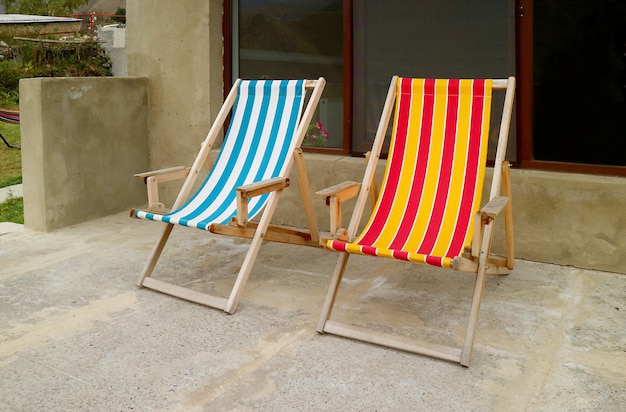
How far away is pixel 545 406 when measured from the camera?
98.6 inches

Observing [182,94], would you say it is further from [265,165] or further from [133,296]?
[133,296]

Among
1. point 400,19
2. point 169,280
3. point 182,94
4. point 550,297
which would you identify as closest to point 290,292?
point 169,280

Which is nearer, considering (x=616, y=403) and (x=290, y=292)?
(x=616, y=403)

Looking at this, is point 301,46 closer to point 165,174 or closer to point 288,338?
point 165,174

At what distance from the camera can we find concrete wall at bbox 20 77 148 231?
4945 mm

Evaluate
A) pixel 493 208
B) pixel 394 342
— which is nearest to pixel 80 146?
pixel 394 342

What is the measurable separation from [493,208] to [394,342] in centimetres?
73

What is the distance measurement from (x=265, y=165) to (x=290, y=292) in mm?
773

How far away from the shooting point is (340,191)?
130 inches

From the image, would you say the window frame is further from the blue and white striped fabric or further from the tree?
the tree

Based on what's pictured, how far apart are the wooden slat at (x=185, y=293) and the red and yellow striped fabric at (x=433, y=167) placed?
2.60 feet

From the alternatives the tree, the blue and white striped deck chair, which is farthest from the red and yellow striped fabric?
the tree

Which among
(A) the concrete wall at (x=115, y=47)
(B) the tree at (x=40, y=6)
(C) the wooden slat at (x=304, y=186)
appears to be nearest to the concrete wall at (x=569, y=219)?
(C) the wooden slat at (x=304, y=186)

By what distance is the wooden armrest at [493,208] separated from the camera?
9.50ft
